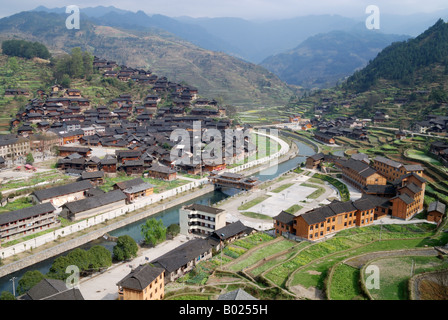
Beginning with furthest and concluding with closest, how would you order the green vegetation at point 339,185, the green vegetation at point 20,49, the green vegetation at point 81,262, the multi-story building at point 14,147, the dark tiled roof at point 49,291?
the green vegetation at point 20,49, the multi-story building at point 14,147, the green vegetation at point 339,185, the green vegetation at point 81,262, the dark tiled roof at point 49,291

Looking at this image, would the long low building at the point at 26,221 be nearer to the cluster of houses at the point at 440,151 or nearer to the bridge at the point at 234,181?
the bridge at the point at 234,181

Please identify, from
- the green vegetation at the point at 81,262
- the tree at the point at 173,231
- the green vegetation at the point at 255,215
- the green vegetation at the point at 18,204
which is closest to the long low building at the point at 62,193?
the green vegetation at the point at 18,204

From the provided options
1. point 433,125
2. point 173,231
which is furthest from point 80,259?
point 433,125

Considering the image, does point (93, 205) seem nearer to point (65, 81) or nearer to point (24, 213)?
point (24, 213)

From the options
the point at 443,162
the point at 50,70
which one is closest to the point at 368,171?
the point at 443,162

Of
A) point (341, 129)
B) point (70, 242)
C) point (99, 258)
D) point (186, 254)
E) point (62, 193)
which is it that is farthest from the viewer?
point (341, 129)

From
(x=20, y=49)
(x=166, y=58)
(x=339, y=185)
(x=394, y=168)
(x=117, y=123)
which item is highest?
(x=166, y=58)

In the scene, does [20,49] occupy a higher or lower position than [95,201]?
higher
